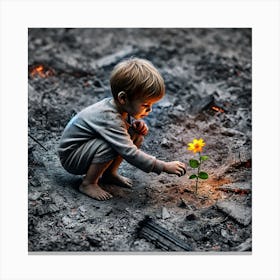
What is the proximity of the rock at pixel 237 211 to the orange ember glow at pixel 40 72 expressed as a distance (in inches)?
69.1

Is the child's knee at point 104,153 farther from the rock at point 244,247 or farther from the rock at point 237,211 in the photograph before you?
the rock at point 244,247

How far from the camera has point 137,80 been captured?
290 centimetres

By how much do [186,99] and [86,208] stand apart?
1326mm

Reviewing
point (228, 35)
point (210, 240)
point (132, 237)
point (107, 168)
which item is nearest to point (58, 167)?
point (107, 168)

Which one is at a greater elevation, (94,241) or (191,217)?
(191,217)

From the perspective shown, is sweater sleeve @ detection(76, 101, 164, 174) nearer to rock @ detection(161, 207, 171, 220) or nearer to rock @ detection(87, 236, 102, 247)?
rock @ detection(161, 207, 171, 220)

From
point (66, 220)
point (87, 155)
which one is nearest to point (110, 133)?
point (87, 155)

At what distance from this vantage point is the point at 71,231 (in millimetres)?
2988

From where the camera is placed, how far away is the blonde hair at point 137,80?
2898mm

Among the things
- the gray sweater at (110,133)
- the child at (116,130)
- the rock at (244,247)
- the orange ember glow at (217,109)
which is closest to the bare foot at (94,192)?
the child at (116,130)

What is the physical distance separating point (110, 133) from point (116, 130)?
0.12 feet

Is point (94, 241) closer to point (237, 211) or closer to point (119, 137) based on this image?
point (119, 137)

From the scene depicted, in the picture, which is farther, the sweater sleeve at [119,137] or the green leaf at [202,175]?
the green leaf at [202,175]
